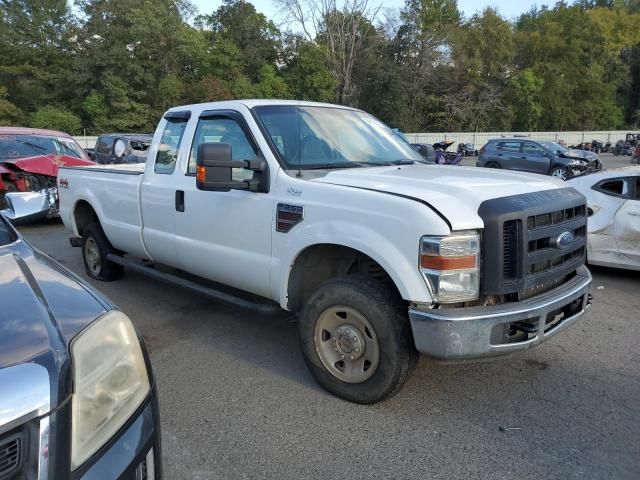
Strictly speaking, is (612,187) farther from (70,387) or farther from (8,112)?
(8,112)

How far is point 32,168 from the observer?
384 inches

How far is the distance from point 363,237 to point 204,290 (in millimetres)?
1782

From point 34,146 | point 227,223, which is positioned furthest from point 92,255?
point 34,146

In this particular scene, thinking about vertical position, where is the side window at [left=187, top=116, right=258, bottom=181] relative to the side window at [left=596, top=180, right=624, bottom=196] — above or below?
above

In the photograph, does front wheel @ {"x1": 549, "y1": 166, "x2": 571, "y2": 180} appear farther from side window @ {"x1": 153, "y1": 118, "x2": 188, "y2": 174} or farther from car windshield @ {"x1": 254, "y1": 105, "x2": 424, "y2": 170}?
side window @ {"x1": 153, "y1": 118, "x2": 188, "y2": 174}

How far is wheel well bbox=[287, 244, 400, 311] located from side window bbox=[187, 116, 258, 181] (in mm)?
809

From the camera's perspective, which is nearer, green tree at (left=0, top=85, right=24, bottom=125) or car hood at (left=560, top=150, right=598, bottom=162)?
car hood at (left=560, top=150, right=598, bottom=162)

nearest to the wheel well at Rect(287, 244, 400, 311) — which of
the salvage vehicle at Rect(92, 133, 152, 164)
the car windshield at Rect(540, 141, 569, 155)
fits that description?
the salvage vehicle at Rect(92, 133, 152, 164)

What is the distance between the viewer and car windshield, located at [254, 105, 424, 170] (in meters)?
4.07

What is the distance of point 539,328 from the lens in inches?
126

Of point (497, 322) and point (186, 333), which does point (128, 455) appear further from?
point (186, 333)

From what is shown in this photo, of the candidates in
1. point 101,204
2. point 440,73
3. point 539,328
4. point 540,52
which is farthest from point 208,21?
point 539,328

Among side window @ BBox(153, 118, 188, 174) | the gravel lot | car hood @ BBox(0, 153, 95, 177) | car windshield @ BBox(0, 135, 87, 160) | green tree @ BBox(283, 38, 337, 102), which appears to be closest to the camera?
the gravel lot

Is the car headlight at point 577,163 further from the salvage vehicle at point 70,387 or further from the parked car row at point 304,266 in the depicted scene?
the salvage vehicle at point 70,387
